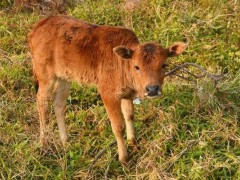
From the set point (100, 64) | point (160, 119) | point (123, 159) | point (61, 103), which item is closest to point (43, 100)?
point (61, 103)

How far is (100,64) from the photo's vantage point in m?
5.71

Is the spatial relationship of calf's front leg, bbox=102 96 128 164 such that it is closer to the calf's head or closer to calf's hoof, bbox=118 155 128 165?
calf's hoof, bbox=118 155 128 165

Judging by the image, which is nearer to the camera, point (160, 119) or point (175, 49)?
point (175, 49)

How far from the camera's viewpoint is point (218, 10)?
844 cm

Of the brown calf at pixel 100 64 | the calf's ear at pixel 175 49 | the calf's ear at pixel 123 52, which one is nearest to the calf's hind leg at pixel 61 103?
the brown calf at pixel 100 64

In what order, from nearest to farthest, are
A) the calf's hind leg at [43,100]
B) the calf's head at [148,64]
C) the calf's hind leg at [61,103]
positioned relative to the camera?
the calf's head at [148,64], the calf's hind leg at [43,100], the calf's hind leg at [61,103]

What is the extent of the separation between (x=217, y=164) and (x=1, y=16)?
564 cm

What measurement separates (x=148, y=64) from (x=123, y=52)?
0.32m

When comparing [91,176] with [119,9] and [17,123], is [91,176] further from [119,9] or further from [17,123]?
[119,9]

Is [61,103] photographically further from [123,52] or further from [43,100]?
[123,52]

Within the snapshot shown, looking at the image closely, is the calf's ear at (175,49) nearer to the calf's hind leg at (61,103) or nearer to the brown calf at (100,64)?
the brown calf at (100,64)

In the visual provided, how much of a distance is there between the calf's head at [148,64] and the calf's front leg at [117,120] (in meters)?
0.40

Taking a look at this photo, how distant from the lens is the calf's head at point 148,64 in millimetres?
5082

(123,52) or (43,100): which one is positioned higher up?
(123,52)
